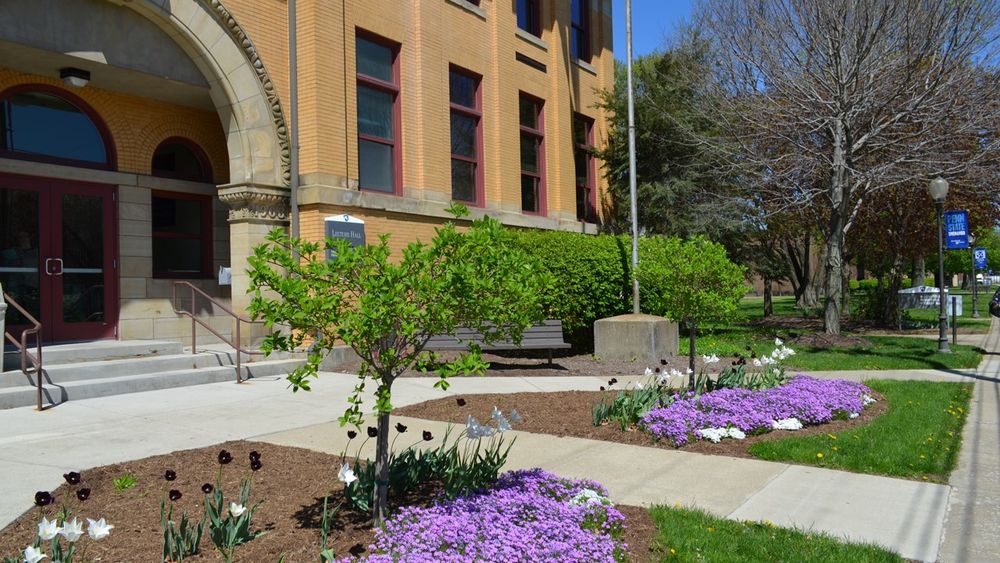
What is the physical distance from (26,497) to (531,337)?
9.02 meters

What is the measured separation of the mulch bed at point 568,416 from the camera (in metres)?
7.16

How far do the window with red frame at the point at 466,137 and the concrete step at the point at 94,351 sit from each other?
24.4 feet

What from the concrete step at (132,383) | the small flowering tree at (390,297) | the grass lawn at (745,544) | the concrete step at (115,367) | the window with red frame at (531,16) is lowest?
the grass lawn at (745,544)

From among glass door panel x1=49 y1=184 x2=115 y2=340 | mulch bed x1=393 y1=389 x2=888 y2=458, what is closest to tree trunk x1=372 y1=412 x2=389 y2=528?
mulch bed x1=393 y1=389 x2=888 y2=458

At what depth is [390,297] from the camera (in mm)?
3850

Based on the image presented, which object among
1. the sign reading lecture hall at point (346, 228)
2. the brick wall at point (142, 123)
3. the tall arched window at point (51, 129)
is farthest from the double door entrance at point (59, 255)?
the sign reading lecture hall at point (346, 228)

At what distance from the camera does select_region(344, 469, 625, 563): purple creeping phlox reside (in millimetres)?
3742

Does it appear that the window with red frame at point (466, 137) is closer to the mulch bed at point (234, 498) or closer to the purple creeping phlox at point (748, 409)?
the purple creeping phlox at point (748, 409)

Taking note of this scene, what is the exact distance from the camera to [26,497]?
16.7ft

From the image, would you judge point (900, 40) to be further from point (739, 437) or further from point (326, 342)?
point (326, 342)

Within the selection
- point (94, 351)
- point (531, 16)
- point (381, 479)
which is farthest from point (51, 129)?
point (531, 16)

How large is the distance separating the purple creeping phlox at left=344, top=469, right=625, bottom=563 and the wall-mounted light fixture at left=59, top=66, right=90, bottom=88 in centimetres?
980

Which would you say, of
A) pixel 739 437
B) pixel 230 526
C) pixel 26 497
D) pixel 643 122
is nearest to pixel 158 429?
pixel 26 497

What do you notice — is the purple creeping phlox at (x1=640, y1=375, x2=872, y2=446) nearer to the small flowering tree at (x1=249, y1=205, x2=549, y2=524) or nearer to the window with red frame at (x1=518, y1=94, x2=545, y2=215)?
the small flowering tree at (x1=249, y1=205, x2=549, y2=524)
